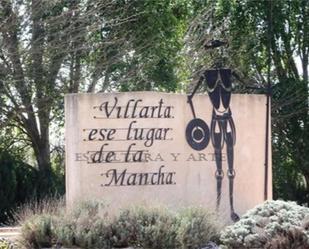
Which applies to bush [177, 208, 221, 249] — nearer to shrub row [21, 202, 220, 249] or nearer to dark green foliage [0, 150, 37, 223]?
shrub row [21, 202, 220, 249]

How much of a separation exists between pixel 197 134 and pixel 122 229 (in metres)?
3.56

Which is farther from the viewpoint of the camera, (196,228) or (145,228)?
(196,228)

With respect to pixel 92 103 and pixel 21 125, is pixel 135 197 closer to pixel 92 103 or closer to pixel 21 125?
pixel 92 103

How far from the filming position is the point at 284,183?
91.0ft

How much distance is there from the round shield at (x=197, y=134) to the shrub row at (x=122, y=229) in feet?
8.96

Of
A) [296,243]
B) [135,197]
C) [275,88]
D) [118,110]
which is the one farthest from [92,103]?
[275,88]

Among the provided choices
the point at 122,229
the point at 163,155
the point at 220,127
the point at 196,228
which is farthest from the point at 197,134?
the point at 122,229

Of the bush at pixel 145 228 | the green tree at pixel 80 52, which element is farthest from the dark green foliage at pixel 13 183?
the bush at pixel 145 228

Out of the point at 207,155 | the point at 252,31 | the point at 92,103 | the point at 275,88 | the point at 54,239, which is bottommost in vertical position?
the point at 54,239

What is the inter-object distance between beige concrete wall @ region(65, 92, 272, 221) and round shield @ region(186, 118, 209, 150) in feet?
0.31

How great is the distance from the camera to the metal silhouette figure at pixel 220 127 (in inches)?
515

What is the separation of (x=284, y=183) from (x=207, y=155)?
15.3m

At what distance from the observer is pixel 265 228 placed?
9.80 m

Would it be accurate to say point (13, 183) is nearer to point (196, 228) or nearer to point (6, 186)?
point (6, 186)
